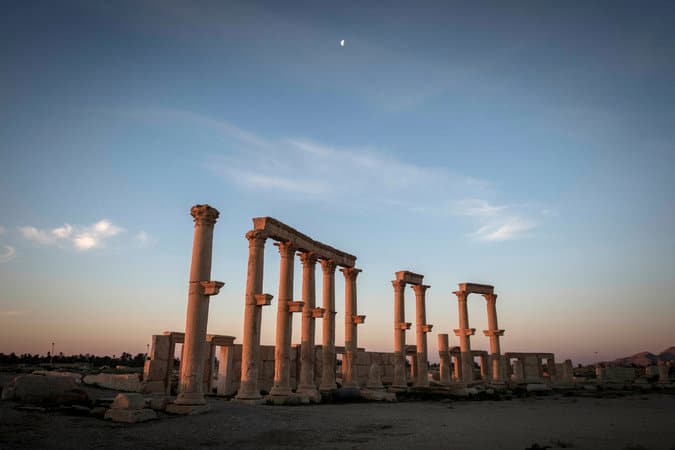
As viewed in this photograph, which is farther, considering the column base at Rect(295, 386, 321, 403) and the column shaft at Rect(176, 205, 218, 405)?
the column base at Rect(295, 386, 321, 403)

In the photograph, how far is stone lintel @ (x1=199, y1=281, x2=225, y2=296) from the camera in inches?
665

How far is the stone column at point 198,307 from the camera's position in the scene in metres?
16.2

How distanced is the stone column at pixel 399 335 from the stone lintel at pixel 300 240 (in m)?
5.28

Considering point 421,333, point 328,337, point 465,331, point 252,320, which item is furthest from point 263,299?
point 465,331

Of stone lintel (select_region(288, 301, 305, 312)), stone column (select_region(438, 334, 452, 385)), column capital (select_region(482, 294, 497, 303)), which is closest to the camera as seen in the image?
stone lintel (select_region(288, 301, 305, 312))

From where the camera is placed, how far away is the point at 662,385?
44781mm

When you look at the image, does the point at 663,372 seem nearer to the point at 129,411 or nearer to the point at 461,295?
the point at 461,295

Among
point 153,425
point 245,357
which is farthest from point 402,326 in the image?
point 153,425

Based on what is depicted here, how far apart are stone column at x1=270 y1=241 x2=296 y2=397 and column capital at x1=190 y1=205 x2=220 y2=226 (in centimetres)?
703

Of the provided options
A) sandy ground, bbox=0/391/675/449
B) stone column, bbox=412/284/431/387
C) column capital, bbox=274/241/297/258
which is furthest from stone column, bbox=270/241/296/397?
stone column, bbox=412/284/431/387

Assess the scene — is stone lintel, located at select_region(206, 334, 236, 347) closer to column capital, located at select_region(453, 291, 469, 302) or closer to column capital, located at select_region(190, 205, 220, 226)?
column capital, located at select_region(190, 205, 220, 226)

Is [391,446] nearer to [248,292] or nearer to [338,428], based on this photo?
[338,428]

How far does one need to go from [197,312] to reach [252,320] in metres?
4.40

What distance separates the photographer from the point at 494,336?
38844mm
